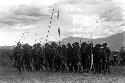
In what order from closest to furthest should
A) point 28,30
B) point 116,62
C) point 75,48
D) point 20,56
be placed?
point 28,30 → point 75,48 → point 20,56 → point 116,62

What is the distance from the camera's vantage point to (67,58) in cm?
8362

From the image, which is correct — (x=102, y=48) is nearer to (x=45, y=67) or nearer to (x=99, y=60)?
(x=99, y=60)

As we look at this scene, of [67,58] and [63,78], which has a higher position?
[67,58]

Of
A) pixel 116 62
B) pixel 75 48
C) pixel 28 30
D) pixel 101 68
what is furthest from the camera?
pixel 116 62

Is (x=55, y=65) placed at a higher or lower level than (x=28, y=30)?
lower

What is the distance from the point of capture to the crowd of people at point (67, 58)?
79.0 m

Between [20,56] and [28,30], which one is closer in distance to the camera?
[28,30]

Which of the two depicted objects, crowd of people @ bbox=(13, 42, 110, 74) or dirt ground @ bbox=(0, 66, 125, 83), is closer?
dirt ground @ bbox=(0, 66, 125, 83)

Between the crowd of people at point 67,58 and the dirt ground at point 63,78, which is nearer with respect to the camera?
the dirt ground at point 63,78

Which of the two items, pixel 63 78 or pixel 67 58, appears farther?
pixel 67 58

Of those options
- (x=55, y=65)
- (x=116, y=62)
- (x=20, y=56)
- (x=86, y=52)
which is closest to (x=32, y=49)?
(x=20, y=56)

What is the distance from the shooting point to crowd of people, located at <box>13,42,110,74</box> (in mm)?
79000

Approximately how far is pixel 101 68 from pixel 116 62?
24.4 meters

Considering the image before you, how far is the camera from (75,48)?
85125 mm
